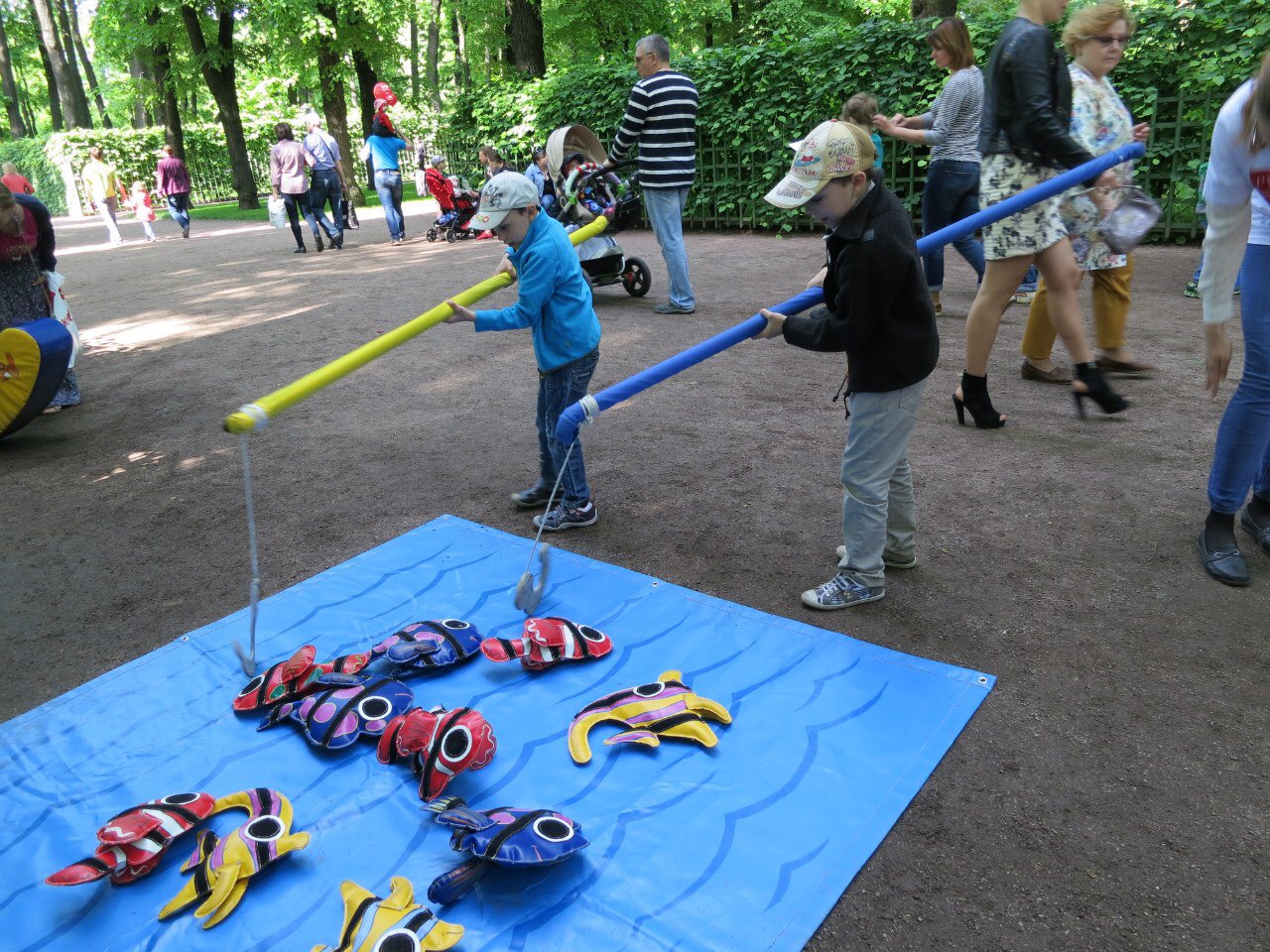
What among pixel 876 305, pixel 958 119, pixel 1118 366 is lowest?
pixel 1118 366

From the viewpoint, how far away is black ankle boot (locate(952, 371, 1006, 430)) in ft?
15.9

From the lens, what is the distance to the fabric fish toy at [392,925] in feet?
6.66

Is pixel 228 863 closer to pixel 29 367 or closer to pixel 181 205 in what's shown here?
pixel 29 367

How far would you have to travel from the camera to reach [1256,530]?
11.7ft

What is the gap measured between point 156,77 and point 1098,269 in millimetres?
30811

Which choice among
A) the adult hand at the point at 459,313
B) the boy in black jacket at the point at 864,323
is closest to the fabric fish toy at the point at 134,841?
the adult hand at the point at 459,313

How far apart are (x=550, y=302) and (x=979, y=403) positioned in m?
2.46

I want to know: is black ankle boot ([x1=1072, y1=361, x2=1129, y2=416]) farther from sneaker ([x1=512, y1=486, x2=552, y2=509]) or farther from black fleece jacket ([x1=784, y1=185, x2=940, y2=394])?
sneaker ([x1=512, y1=486, x2=552, y2=509])

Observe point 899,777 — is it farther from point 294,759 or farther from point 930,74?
point 930,74

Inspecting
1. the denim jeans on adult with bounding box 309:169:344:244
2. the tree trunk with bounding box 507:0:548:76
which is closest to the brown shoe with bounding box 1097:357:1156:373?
the denim jeans on adult with bounding box 309:169:344:244

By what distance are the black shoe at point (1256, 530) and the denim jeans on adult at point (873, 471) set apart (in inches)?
53.7

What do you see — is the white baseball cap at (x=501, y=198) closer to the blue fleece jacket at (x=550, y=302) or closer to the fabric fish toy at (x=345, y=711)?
the blue fleece jacket at (x=550, y=302)

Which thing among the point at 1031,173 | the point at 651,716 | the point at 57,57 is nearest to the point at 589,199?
the point at 1031,173

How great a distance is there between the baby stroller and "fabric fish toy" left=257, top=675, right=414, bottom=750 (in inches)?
222
